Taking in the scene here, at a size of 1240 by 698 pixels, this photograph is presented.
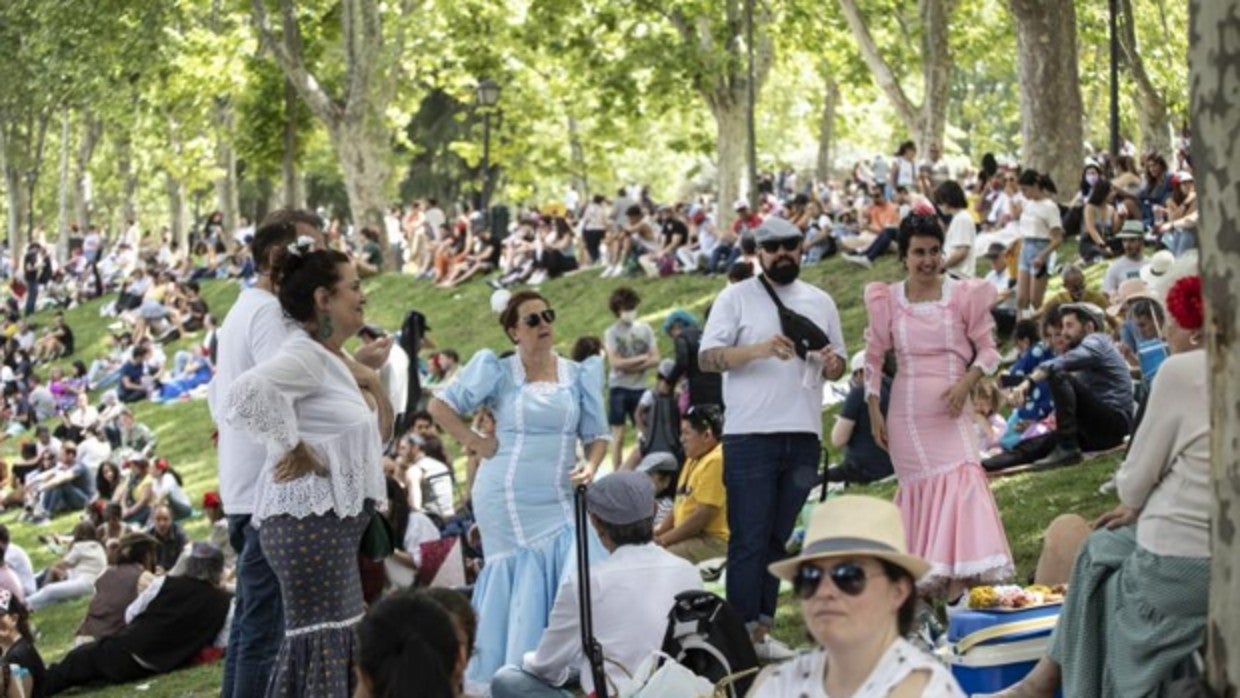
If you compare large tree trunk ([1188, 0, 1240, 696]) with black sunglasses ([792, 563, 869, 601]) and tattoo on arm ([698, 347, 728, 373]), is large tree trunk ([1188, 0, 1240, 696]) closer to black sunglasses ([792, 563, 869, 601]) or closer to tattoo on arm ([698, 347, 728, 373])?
black sunglasses ([792, 563, 869, 601])

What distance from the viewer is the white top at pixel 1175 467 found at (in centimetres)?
727

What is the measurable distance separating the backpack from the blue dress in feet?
6.81

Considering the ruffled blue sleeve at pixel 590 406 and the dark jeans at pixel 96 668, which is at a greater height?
the ruffled blue sleeve at pixel 590 406

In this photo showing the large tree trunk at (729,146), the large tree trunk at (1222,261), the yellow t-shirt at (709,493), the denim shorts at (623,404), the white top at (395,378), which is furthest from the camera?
the large tree trunk at (729,146)

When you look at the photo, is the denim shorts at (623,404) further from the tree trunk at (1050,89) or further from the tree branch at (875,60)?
the tree branch at (875,60)

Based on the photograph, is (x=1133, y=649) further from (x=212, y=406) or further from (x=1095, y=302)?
(x=1095, y=302)

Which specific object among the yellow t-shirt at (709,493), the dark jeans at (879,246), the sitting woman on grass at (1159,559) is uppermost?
the dark jeans at (879,246)

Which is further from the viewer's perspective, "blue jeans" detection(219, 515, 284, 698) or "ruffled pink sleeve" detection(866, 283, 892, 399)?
"ruffled pink sleeve" detection(866, 283, 892, 399)

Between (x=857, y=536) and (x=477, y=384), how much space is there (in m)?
5.19

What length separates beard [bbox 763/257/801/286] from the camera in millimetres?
10383

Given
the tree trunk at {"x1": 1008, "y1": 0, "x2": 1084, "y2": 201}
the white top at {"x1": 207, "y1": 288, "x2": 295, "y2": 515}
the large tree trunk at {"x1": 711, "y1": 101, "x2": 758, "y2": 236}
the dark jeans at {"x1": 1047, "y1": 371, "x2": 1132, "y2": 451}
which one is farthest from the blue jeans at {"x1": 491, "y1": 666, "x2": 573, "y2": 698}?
the large tree trunk at {"x1": 711, "y1": 101, "x2": 758, "y2": 236}

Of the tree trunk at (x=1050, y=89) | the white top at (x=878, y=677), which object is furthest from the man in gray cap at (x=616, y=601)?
the tree trunk at (x=1050, y=89)

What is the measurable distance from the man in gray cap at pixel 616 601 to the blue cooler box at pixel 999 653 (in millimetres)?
1167

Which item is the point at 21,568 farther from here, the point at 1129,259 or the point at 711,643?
the point at 711,643
